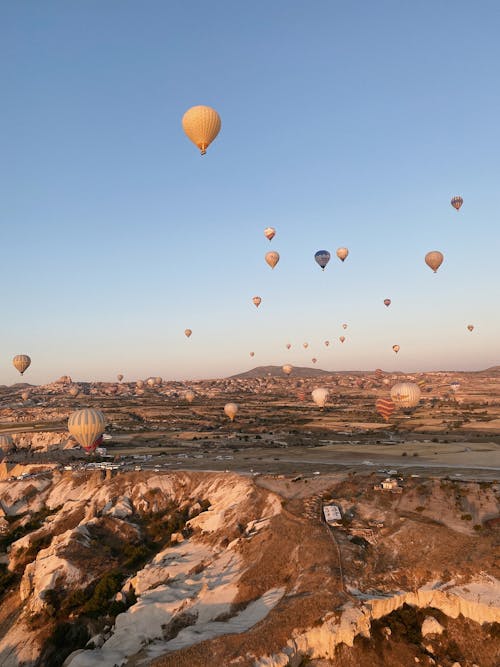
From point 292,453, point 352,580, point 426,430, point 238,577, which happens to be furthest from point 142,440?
point 352,580

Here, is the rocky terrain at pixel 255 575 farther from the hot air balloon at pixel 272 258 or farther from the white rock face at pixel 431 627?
the hot air balloon at pixel 272 258

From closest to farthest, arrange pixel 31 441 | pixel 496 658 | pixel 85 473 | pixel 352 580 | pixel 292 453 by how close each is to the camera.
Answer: pixel 496 658 < pixel 352 580 < pixel 85 473 < pixel 292 453 < pixel 31 441

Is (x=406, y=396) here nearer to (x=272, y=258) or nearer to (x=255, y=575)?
(x=272, y=258)

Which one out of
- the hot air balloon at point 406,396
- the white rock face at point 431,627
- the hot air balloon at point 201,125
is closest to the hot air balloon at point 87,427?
the hot air balloon at point 201,125

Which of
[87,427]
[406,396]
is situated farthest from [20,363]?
[406,396]

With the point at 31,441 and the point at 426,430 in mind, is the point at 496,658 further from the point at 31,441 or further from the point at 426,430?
the point at 31,441

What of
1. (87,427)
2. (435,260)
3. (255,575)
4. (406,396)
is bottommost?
(255,575)
